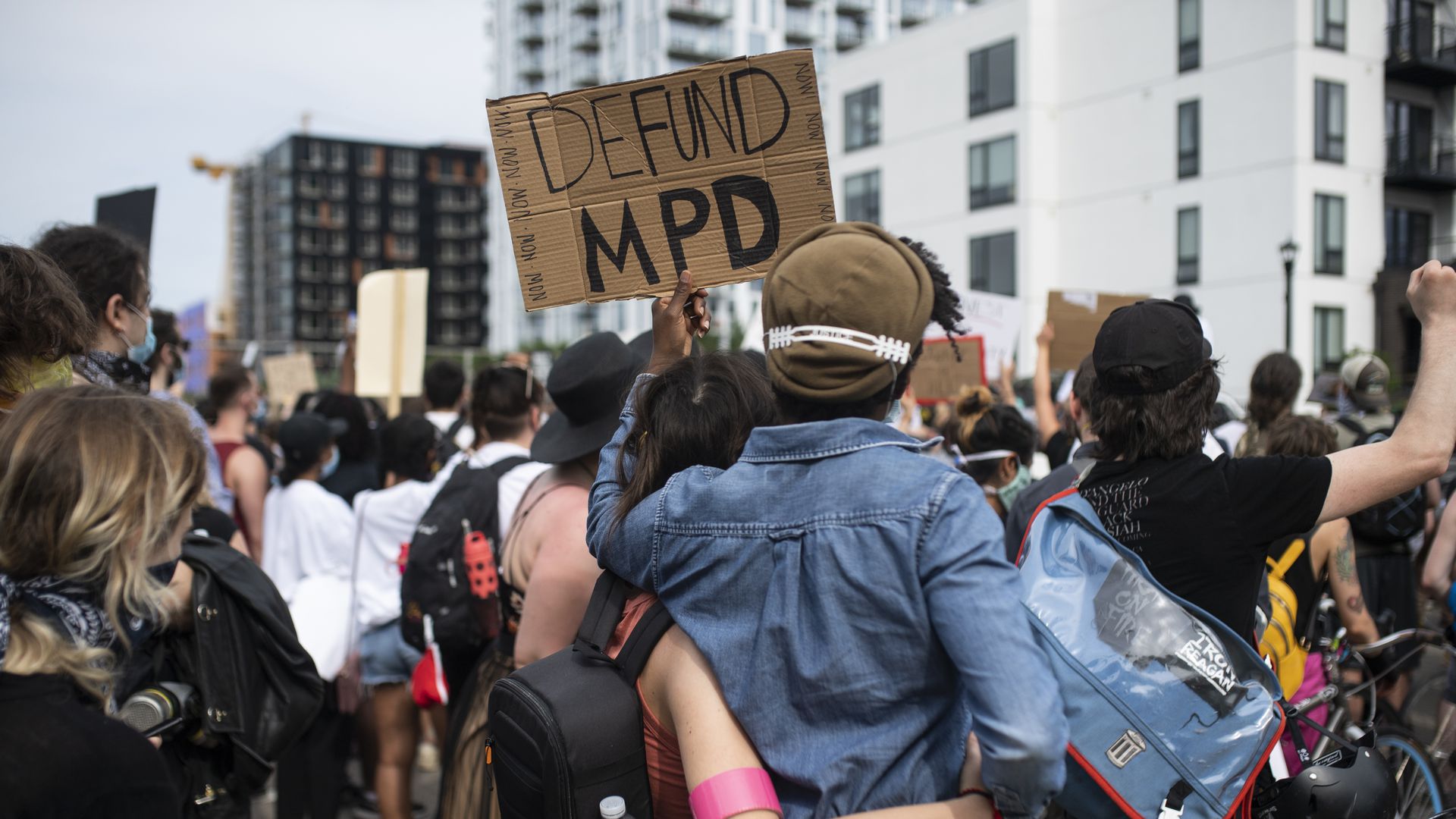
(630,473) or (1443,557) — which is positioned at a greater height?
(630,473)

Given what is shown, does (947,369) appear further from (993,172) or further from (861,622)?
(993,172)

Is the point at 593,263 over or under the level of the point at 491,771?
over

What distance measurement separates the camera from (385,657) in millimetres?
5109

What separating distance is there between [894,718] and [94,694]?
56.9 inches

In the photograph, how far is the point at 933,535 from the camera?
5.36ft

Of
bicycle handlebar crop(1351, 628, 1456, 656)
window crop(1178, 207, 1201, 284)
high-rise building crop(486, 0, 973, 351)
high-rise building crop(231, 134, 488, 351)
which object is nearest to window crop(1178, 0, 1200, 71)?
window crop(1178, 207, 1201, 284)

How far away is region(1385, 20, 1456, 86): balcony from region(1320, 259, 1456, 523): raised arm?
31746mm

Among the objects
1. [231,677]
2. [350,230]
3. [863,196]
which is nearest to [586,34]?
[863,196]

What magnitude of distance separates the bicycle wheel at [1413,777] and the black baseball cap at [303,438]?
485 cm

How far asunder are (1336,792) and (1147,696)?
0.69 meters

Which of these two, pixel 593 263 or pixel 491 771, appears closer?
pixel 491 771

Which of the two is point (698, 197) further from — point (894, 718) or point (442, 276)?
point (442, 276)

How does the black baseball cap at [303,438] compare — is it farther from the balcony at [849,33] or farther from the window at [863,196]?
the balcony at [849,33]

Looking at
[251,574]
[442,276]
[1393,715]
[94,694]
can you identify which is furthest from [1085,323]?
[442,276]
